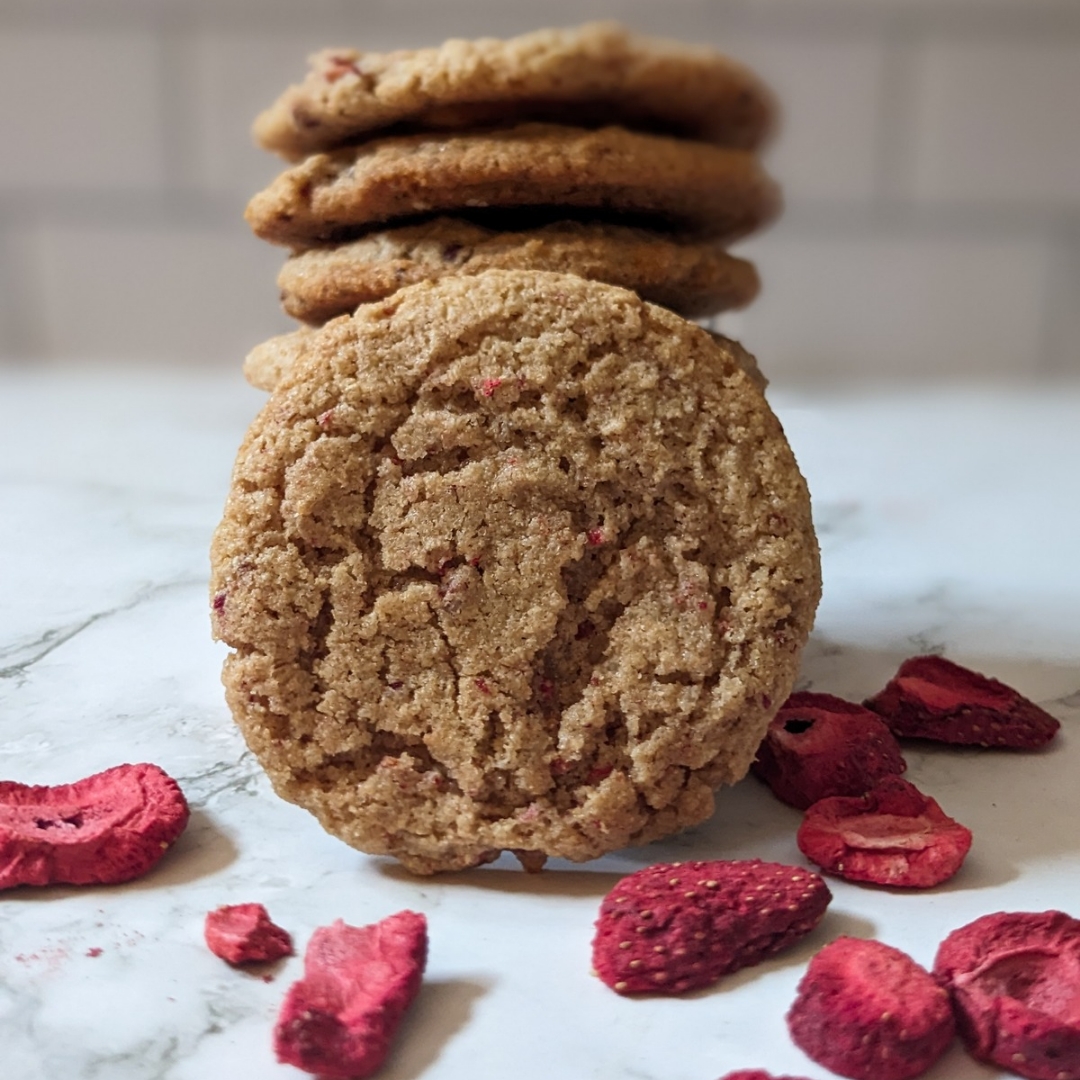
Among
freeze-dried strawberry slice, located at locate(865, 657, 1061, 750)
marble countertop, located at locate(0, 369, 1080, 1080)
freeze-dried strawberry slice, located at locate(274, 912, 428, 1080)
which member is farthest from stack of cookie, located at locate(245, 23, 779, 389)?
freeze-dried strawberry slice, located at locate(274, 912, 428, 1080)

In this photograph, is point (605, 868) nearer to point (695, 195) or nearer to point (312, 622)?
point (312, 622)

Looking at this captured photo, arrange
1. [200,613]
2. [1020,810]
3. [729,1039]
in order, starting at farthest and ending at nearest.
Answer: [200,613]
[1020,810]
[729,1039]

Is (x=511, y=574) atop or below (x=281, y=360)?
below

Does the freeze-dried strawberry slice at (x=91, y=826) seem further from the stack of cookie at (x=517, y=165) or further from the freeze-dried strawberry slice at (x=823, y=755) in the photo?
the freeze-dried strawberry slice at (x=823, y=755)

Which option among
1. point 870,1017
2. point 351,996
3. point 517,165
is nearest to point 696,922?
point 870,1017

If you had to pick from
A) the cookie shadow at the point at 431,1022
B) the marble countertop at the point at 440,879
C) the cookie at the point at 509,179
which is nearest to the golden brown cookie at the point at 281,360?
the cookie at the point at 509,179

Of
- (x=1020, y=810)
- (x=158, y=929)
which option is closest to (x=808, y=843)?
(x=1020, y=810)

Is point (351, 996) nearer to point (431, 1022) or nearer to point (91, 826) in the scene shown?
point (431, 1022)
